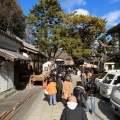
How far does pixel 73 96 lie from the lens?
204 inches

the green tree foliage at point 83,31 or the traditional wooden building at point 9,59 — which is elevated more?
the green tree foliage at point 83,31

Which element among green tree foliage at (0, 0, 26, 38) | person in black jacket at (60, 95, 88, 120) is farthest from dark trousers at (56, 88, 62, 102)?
green tree foliage at (0, 0, 26, 38)

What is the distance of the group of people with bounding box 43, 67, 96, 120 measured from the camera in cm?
489

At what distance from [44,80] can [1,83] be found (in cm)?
905

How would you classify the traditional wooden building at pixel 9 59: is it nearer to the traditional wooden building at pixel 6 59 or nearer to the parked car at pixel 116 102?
the traditional wooden building at pixel 6 59

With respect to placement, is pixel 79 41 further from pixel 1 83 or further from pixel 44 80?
pixel 1 83

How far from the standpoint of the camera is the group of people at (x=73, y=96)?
4.89 m

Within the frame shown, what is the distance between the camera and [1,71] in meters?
14.4

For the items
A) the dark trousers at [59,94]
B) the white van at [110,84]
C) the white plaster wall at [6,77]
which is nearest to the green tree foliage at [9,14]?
the white plaster wall at [6,77]

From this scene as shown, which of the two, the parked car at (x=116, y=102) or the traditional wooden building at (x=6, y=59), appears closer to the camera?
the parked car at (x=116, y=102)

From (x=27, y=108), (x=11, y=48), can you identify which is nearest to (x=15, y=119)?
(x=27, y=108)

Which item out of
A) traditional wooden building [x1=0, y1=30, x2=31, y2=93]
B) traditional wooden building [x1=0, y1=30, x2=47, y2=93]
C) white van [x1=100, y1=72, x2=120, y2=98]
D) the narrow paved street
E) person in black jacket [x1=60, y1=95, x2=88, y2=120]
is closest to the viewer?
person in black jacket [x1=60, y1=95, x2=88, y2=120]

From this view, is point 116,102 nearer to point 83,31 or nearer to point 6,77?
point 6,77

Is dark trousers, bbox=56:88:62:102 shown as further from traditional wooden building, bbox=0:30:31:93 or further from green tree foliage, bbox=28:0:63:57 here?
green tree foliage, bbox=28:0:63:57
